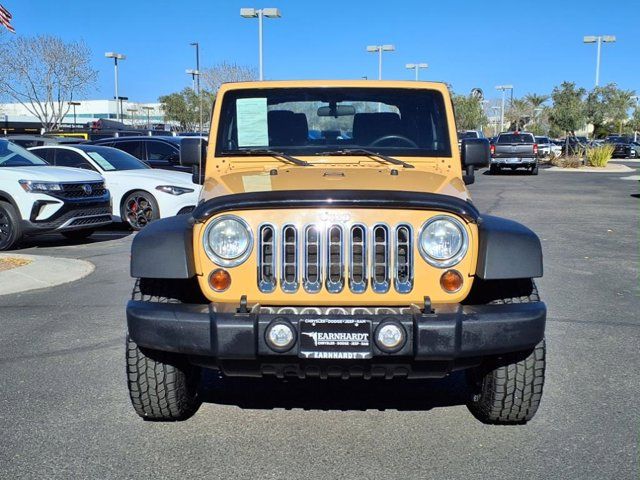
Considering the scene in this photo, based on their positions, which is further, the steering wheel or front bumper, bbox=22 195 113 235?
front bumper, bbox=22 195 113 235

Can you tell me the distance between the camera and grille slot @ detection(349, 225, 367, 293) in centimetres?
374

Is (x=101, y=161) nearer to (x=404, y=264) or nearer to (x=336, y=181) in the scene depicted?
(x=336, y=181)

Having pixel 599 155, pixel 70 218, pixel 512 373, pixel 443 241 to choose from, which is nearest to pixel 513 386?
pixel 512 373

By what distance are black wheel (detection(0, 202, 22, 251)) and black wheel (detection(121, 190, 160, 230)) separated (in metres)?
2.42

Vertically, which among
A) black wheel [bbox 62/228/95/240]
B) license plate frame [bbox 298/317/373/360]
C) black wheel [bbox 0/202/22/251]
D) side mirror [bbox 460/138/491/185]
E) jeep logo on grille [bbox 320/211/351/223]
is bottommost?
black wheel [bbox 62/228/95/240]

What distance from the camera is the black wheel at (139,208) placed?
1263 cm

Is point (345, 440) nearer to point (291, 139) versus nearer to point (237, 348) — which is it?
point (237, 348)

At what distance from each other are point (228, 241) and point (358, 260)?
658 millimetres

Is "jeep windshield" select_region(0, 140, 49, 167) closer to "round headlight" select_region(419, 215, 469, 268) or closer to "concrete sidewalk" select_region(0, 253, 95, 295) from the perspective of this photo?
"concrete sidewalk" select_region(0, 253, 95, 295)

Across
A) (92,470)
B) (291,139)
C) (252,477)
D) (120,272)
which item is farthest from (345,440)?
(120,272)

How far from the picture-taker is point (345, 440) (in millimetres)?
4082

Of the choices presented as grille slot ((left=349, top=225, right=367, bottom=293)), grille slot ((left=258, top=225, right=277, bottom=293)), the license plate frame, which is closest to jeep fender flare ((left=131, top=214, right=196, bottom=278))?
grille slot ((left=258, top=225, right=277, bottom=293))

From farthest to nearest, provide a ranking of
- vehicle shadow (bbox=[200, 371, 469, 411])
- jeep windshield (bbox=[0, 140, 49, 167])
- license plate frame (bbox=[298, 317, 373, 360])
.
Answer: jeep windshield (bbox=[0, 140, 49, 167]) < vehicle shadow (bbox=[200, 371, 469, 411]) < license plate frame (bbox=[298, 317, 373, 360])

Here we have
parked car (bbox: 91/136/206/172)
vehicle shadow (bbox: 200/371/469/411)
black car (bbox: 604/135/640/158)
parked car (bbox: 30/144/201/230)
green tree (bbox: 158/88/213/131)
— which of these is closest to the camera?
vehicle shadow (bbox: 200/371/469/411)
